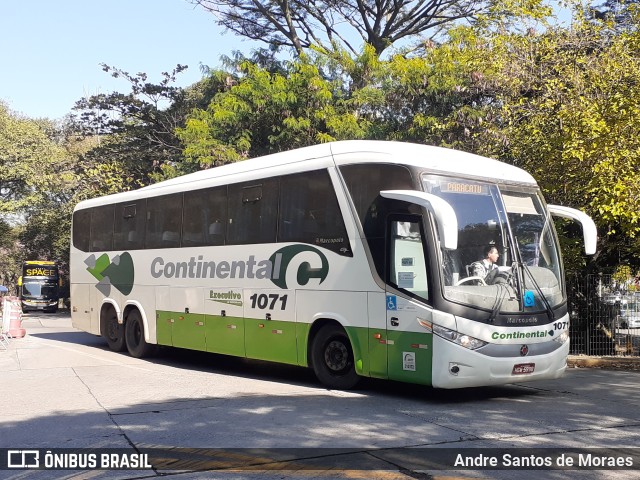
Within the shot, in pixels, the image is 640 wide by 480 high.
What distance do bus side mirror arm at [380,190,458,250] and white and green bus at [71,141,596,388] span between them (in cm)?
2

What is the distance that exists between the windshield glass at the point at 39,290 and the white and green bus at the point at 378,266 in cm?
3343

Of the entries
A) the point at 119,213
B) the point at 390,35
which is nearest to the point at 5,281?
the point at 390,35

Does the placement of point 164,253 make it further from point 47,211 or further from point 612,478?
point 47,211

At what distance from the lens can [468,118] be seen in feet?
69.6

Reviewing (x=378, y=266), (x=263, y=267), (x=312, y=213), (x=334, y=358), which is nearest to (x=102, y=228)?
(x=263, y=267)

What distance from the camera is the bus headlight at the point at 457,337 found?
9.64 metres

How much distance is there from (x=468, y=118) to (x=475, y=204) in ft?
37.6

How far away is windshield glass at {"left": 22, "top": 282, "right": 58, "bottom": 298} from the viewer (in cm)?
4484

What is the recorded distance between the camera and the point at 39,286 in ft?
148

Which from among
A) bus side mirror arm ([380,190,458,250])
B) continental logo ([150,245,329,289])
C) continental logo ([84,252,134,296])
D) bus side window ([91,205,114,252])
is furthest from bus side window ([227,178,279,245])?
bus side window ([91,205,114,252])

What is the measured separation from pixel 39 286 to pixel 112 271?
30108 millimetres

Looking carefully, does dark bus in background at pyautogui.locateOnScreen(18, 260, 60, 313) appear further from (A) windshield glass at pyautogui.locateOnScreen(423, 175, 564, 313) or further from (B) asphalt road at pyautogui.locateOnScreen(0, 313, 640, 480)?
(A) windshield glass at pyautogui.locateOnScreen(423, 175, 564, 313)

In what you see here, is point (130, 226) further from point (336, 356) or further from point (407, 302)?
point (407, 302)

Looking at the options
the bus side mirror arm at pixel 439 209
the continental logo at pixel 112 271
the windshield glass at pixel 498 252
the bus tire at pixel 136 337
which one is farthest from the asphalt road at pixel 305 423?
the continental logo at pixel 112 271
